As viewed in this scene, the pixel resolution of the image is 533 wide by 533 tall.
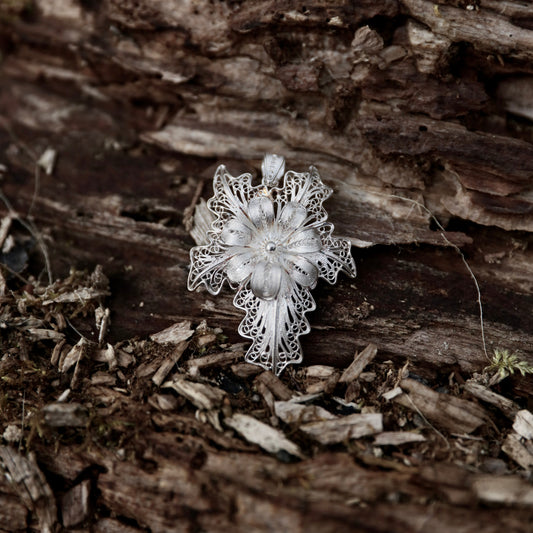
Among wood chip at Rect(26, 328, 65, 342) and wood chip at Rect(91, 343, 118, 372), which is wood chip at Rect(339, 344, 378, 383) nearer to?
wood chip at Rect(91, 343, 118, 372)

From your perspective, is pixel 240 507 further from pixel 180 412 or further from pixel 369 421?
pixel 369 421

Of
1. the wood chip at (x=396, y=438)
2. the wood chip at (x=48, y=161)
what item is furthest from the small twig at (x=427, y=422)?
the wood chip at (x=48, y=161)

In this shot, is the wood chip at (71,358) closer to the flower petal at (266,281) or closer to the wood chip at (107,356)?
the wood chip at (107,356)

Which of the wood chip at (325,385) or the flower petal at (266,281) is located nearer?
the wood chip at (325,385)

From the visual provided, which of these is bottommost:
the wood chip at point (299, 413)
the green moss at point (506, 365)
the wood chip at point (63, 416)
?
the wood chip at point (63, 416)

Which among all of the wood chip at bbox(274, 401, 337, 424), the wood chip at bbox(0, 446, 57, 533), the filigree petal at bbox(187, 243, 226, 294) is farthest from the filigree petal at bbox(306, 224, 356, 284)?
the wood chip at bbox(0, 446, 57, 533)

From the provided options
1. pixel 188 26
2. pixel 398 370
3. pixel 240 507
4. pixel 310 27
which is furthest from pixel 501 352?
pixel 188 26
